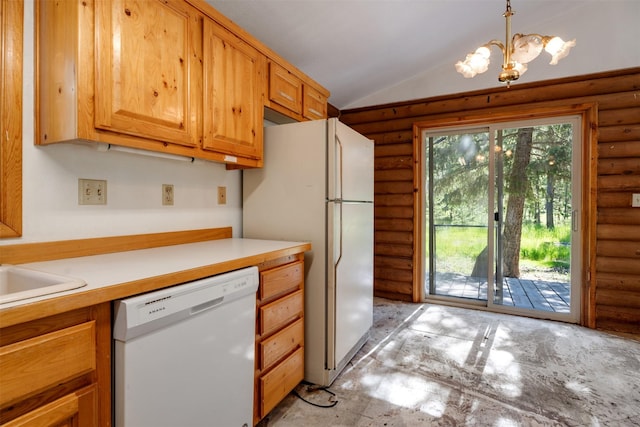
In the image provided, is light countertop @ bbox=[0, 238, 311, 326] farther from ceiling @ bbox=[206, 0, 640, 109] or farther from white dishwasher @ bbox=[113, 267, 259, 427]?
ceiling @ bbox=[206, 0, 640, 109]

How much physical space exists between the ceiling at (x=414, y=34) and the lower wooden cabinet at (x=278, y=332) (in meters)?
1.67

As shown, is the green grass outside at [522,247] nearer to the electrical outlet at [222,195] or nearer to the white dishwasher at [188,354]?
the electrical outlet at [222,195]

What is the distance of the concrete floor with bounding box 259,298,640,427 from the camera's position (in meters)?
1.76

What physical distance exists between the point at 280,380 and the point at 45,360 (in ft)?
3.86

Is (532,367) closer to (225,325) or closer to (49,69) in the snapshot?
(225,325)

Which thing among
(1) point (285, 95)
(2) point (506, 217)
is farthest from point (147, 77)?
(2) point (506, 217)

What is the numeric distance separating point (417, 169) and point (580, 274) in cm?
190

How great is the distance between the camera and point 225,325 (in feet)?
4.24

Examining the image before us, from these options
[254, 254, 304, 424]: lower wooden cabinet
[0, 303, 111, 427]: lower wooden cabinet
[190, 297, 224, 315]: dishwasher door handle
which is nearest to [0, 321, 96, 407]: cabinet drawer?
[0, 303, 111, 427]: lower wooden cabinet

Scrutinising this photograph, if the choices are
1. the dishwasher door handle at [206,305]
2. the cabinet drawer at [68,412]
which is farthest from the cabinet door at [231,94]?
the cabinet drawer at [68,412]

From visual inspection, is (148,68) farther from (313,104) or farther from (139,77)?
(313,104)

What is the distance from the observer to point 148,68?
1.39 m

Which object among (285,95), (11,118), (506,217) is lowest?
(506,217)

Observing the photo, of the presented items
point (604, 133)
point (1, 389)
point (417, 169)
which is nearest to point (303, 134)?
point (1, 389)
